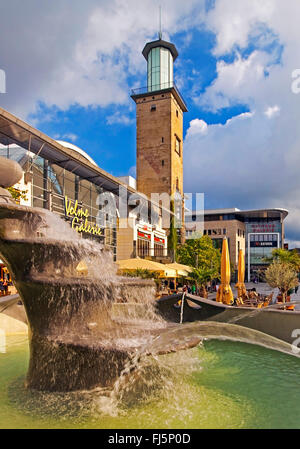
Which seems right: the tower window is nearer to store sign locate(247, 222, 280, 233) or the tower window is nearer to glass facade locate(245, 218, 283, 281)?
glass facade locate(245, 218, 283, 281)

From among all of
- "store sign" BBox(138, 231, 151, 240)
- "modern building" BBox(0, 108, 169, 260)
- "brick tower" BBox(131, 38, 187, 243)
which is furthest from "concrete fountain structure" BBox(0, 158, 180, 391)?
"brick tower" BBox(131, 38, 187, 243)

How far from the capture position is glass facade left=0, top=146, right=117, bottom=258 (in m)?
19.5

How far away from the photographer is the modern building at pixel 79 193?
61.8ft

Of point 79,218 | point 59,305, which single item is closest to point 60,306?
point 59,305

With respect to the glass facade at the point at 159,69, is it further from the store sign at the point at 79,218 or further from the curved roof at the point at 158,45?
the store sign at the point at 79,218

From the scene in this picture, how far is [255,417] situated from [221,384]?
4.20 feet

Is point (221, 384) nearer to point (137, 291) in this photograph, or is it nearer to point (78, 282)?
point (137, 291)

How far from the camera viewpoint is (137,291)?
5.87m

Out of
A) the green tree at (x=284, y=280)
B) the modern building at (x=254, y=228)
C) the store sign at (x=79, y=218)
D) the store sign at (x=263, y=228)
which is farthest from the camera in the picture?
the store sign at (x=263, y=228)

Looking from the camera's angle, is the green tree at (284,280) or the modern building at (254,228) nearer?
the green tree at (284,280)

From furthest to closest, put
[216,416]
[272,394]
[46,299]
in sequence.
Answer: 1. [272,394]
2. [46,299]
3. [216,416]

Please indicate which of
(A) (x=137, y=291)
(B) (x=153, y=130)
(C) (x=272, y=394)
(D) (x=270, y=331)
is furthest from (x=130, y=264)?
(B) (x=153, y=130)

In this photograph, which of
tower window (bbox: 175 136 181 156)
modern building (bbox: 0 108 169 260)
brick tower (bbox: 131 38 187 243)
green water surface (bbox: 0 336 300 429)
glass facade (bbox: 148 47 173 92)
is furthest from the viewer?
glass facade (bbox: 148 47 173 92)

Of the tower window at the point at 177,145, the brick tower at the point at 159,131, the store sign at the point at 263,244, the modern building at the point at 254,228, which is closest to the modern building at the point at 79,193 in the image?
the brick tower at the point at 159,131
